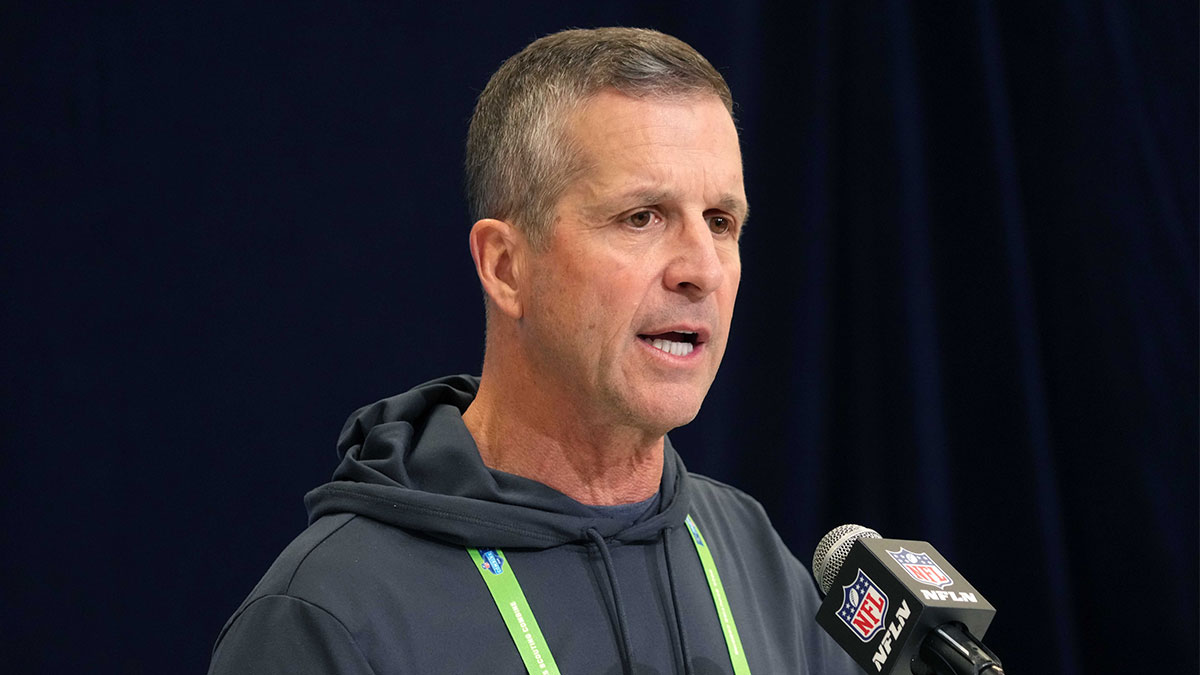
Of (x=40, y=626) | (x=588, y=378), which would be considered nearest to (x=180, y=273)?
(x=40, y=626)

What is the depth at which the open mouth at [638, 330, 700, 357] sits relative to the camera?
1.41 metres

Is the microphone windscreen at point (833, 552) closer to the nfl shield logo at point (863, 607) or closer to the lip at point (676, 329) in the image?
the nfl shield logo at point (863, 607)

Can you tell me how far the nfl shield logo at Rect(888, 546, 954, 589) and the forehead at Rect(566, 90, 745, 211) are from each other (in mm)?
485

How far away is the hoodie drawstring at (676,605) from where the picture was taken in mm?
1434

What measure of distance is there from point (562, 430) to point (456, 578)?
0.75ft

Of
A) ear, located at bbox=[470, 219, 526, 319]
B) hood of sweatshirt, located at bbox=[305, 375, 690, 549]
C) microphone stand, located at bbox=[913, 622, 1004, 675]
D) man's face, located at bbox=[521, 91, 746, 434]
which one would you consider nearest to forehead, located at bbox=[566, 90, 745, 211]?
man's face, located at bbox=[521, 91, 746, 434]

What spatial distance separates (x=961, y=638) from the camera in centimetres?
103

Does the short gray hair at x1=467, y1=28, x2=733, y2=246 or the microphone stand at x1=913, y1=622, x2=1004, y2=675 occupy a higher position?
the short gray hair at x1=467, y1=28, x2=733, y2=246

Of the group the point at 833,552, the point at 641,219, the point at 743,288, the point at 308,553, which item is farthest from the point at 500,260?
the point at 743,288

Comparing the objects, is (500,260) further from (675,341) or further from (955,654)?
(955,654)

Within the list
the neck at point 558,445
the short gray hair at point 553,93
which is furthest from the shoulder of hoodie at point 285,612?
the short gray hair at point 553,93

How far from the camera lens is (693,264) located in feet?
4.55

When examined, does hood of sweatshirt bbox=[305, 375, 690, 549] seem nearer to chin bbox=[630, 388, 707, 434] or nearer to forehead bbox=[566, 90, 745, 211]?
chin bbox=[630, 388, 707, 434]

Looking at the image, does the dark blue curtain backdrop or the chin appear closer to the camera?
the chin
